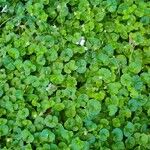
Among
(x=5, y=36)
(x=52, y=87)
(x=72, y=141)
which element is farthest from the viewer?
(x=5, y=36)

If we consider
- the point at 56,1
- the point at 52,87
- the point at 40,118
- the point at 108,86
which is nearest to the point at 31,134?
the point at 40,118

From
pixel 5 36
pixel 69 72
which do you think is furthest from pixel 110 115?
pixel 5 36

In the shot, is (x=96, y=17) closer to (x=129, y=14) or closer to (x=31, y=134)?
(x=129, y=14)

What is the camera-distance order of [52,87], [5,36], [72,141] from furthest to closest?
[5,36]
[52,87]
[72,141]

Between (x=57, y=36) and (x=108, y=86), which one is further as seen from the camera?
(x=57, y=36)

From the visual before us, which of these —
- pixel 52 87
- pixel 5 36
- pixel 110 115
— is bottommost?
pixel 110 115

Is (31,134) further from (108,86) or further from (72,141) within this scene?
(108,86)

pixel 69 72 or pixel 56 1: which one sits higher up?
pixel 56 1
